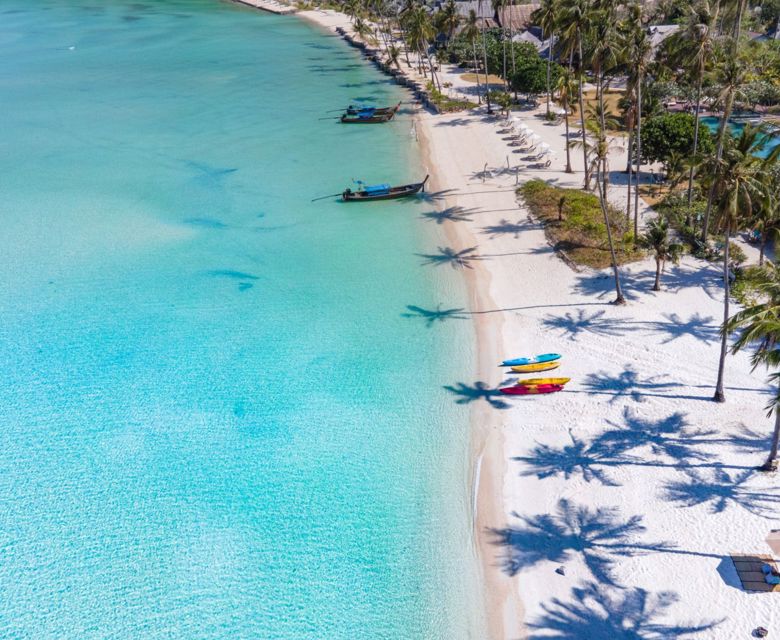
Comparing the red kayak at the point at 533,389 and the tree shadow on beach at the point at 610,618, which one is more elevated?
the red kayak at the point at 533,389

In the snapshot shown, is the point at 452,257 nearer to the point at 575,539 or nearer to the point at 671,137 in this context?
the point at 671,137

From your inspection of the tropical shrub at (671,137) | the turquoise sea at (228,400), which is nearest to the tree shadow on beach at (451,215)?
the turquoise sea at (228,400)

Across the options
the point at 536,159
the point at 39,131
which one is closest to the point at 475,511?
the point at 536,159

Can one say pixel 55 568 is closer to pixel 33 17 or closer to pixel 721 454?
pixel 721 454

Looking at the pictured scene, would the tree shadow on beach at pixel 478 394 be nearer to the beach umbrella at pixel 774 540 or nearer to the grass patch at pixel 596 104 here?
the beach umbrella at pixel 774 540

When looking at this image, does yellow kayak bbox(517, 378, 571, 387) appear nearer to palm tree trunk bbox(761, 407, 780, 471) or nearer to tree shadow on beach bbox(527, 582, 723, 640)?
palm tree trunk bbox(761, 407, 780, 471)

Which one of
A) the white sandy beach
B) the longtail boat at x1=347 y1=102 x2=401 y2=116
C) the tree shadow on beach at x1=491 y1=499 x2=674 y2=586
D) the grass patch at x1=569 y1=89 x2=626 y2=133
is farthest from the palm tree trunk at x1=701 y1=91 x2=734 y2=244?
the longtail boat at x1=347 y1=102 x2=401 y2=116
